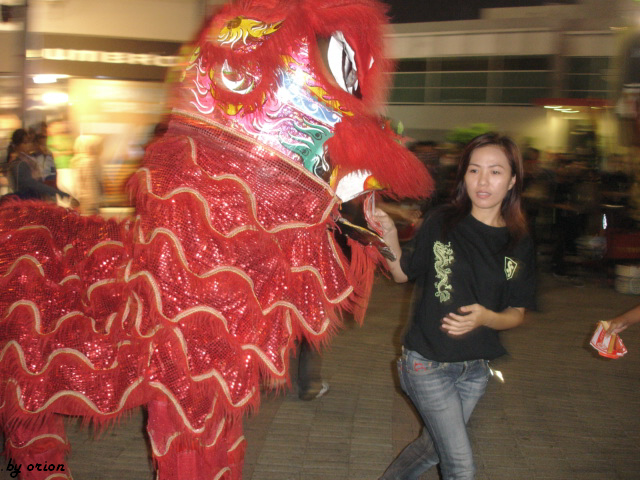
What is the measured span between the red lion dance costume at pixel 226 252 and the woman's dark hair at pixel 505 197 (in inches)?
19.3

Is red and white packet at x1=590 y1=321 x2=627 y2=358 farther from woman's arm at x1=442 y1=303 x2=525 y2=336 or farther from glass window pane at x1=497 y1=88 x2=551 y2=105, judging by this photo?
glass window pane at x1=497 y1=88 x2=551 y2=105

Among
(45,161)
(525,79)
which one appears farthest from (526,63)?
(45,161)

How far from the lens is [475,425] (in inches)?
160

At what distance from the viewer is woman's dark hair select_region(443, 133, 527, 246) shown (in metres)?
2.43

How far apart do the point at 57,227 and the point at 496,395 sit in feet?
Answer: 11.2

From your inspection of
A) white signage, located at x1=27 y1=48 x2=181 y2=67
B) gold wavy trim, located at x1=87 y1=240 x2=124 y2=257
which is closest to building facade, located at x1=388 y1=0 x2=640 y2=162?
white signage, located at x1=27 y1=48 x2=181 y2=67

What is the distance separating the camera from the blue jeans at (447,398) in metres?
2.31

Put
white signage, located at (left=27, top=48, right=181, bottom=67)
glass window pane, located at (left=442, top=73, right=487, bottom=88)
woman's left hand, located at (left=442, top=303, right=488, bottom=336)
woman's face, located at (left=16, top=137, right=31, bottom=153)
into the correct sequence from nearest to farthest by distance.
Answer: woman's left hand, located at (left=442, top=303, right=488, bottom=336), woman's face, located at (left=16, top=137, right=31, bottom=153), white signage, located at (left=27, top=48, right=181, bottom=67), glass window pane, located at (left=442, top=73, right=487, bottom=88)

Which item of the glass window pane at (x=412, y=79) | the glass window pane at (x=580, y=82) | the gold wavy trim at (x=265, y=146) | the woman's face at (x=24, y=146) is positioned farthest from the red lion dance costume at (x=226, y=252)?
the glass window pane at (x=412, y=79)

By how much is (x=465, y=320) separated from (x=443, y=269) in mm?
230

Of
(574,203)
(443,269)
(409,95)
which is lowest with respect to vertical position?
(409,95)

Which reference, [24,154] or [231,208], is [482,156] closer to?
[231,208]

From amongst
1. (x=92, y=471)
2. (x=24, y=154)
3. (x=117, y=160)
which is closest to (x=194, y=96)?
(x=92, y=471)

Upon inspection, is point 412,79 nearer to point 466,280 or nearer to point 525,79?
point 525,79
